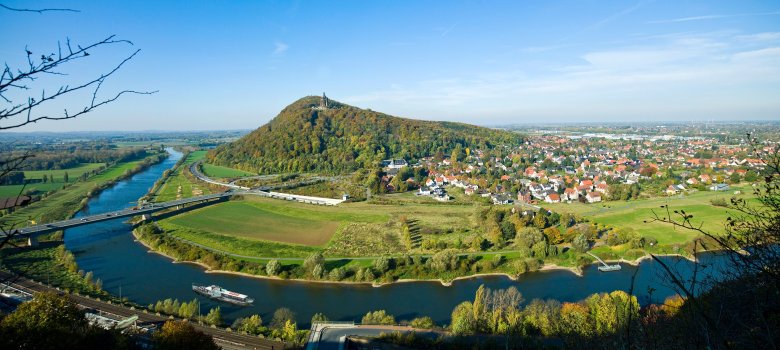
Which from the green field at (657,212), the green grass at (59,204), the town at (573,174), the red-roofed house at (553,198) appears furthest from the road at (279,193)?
the green field at (657,212)

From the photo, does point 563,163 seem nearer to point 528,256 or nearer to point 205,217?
point 528,256

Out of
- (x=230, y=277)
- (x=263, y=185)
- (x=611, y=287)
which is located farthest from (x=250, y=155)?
(x=611, y=287)

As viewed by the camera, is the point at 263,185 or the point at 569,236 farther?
the point at 263,185

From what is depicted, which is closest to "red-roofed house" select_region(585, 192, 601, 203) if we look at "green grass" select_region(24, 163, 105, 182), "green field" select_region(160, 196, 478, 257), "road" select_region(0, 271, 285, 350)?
"green field" select_region(160, 196, 478, 257)

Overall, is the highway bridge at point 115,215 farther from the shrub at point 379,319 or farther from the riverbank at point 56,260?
the shrub at point 379,319

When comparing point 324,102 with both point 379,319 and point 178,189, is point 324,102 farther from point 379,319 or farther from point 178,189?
point 379,319

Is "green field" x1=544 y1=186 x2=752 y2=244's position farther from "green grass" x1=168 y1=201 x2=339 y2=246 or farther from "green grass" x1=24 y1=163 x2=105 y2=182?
"green grass" x1=24 y1=163 x2=105 y2=182
